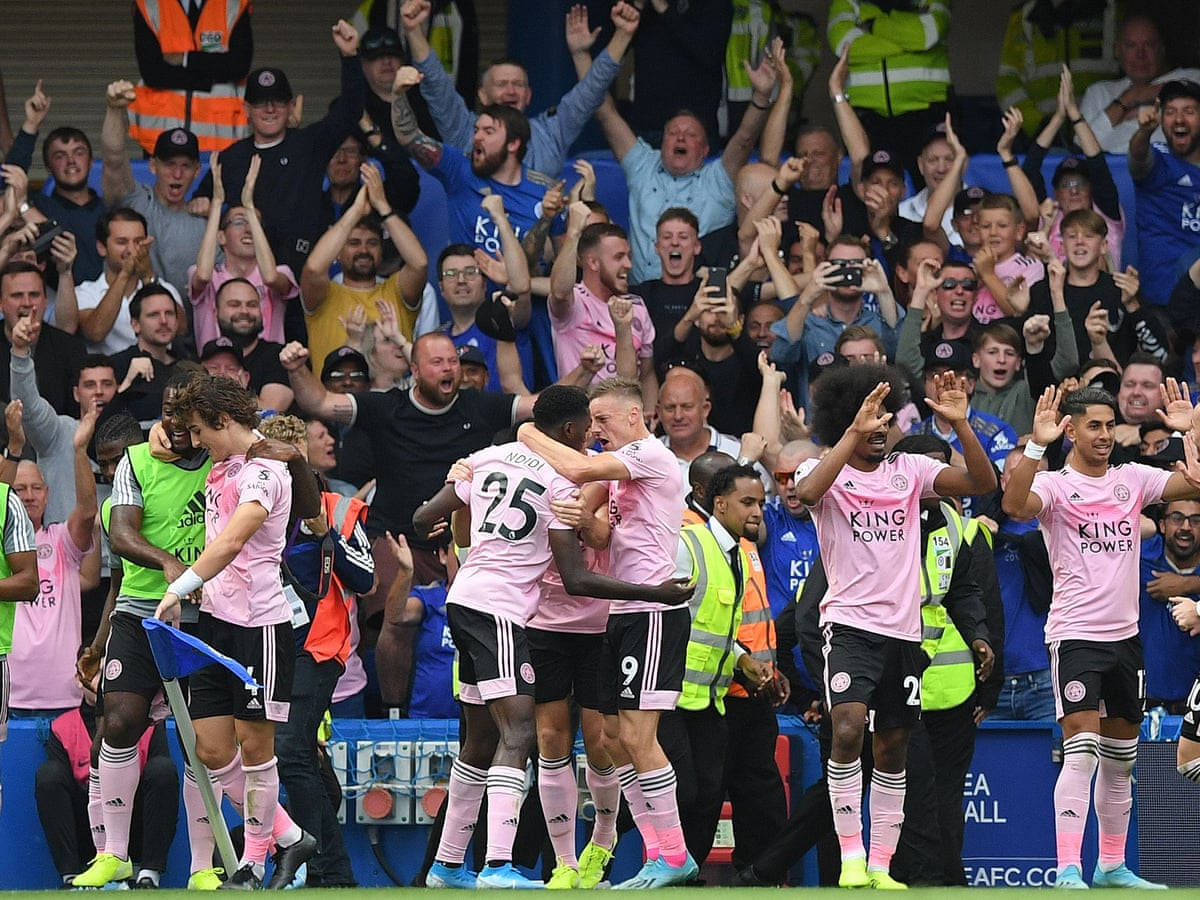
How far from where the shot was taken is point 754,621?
10.2m

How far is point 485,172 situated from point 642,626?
5.29 m

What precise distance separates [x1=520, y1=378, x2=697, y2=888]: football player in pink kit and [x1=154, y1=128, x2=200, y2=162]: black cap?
5335 millimetres

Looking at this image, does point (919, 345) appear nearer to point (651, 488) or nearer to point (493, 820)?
point (651, 488)

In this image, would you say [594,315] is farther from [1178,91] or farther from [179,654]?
[179,654]

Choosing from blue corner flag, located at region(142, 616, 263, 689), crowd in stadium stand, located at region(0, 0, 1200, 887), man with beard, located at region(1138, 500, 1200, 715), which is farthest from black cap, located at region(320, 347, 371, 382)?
man with beard, located at region(1138, 500, 1200, 715)

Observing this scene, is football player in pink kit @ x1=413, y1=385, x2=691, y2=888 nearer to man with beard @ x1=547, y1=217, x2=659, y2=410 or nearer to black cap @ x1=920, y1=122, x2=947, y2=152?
man with beard @ x1=547, y1=217, x2=659, y2=410

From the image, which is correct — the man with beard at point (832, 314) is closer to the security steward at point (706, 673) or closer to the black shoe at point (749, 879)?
the security steward at point (706, 673)

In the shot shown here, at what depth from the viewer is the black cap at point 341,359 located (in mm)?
12266

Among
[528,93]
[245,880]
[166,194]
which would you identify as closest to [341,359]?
[166,194]

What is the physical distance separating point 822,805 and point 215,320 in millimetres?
5362

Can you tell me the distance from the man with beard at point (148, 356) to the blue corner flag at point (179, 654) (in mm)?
3642

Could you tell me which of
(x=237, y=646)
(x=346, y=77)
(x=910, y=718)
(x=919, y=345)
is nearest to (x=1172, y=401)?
(x=910, y=718)

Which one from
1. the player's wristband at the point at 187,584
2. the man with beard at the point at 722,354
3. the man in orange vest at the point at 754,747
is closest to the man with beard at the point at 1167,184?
the man with beard at the point at 722,354

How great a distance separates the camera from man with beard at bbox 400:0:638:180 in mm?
13500
